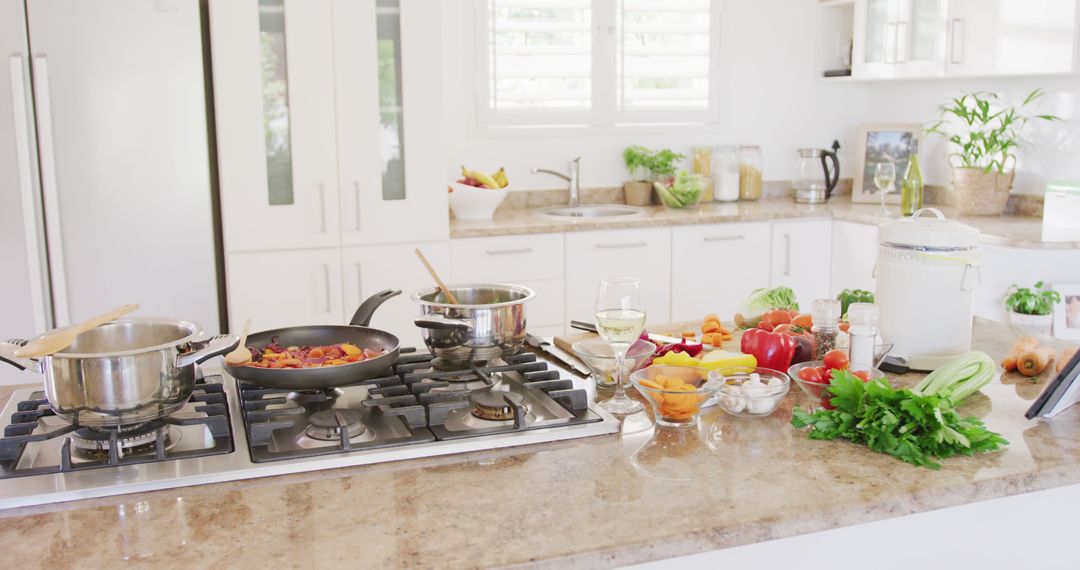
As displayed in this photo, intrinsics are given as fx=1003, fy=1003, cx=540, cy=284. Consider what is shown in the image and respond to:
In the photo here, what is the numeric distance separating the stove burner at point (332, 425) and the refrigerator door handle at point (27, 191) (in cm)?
211

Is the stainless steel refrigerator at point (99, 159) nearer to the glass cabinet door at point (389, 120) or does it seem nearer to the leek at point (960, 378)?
the glass cabinet door at point (389, 120)

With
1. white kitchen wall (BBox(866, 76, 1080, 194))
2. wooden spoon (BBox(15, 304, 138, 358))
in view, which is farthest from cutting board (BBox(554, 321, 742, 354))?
white kitchen wall (BBox(866, 76, 1080, 194))

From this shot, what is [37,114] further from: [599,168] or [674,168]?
[674,168]

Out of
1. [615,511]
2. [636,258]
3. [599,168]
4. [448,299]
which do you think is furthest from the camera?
[599,168]

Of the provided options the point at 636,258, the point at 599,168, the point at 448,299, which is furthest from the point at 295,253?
the point at 448,299

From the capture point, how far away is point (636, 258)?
4039mm

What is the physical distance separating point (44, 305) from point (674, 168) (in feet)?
8.98

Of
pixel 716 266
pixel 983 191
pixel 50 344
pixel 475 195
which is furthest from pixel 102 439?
pixel 983 191

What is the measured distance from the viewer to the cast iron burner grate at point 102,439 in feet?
4.53

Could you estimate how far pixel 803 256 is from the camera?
434 centimetres

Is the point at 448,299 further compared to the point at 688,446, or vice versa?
the point at 448,299

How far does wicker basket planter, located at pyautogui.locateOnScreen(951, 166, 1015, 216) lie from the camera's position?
13.4 feet

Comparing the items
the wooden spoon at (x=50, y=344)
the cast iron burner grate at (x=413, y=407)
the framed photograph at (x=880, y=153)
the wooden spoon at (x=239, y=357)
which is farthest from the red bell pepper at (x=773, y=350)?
A: the framed photograph at (x=880, y=153)

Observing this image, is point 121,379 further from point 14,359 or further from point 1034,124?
point 1034,124
